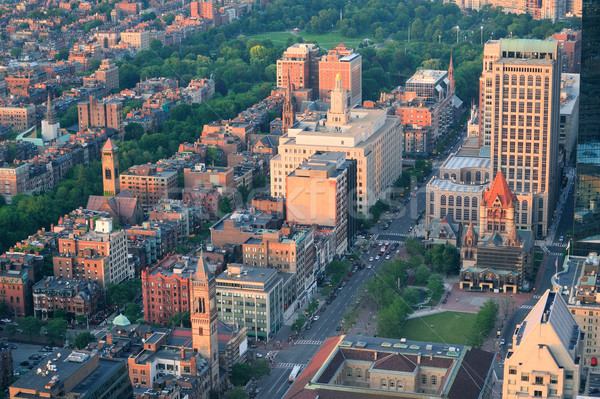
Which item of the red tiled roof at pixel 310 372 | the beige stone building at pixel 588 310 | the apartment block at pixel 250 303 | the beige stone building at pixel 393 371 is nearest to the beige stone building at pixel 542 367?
the beige stone building at pixel 393 371

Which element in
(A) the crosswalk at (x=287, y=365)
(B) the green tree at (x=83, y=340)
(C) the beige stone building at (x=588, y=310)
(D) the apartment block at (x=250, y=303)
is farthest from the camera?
(D) the apartment block at (x=250, y=303)

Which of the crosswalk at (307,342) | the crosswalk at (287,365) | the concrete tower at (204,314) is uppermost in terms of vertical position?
the concrete tower at (204,314)

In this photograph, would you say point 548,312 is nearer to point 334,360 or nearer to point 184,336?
point 334,360

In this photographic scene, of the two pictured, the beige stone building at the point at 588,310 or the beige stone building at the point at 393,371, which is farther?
the beige stone building at the point at 588,310

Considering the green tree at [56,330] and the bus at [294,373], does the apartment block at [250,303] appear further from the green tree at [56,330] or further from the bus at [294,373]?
the green tree at [56,330]

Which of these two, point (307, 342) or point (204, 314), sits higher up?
point (204, 314)

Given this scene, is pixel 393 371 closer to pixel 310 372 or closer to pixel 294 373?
pixel 310 372

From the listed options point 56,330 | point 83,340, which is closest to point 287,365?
point 83,340

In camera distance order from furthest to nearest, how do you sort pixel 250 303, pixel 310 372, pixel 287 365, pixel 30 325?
pixel 250 303 → pixel 30 325 → pixel 287 365 → pixel 310 372
